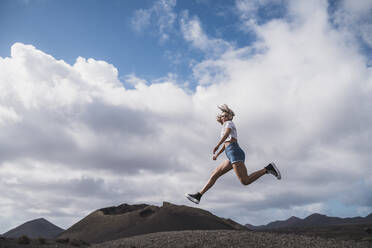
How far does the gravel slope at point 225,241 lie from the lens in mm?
13234

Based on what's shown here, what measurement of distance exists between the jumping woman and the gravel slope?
424cm

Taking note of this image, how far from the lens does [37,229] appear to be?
94875 mm

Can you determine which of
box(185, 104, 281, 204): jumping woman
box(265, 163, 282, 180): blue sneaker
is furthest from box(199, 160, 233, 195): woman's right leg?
Result: box(265, 163, 282, 180): blue sneaker

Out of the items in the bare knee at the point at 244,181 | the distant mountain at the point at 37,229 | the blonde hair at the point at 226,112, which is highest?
the distant mountain at the point at 37,229

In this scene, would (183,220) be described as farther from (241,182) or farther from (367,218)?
(367,218)

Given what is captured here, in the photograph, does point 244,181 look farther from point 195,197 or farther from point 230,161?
point 195,197

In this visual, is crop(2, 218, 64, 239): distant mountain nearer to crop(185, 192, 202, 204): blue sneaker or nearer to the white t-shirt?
crop(185, 192, 202, 204): blue sneaker

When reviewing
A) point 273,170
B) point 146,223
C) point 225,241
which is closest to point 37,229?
point 146,223

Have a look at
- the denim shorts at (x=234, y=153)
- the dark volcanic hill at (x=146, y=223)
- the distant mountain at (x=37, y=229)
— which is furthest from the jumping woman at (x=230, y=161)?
the distant mountain at (x=37, y=229)

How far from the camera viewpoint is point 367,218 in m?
117

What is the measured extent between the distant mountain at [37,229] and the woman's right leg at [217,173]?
8994 centimetres

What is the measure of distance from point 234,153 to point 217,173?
2.61 ft

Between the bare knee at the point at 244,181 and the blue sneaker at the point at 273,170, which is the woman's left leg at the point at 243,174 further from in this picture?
the blue sneaker at the point at 273,170

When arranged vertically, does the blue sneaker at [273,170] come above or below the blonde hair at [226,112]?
below
